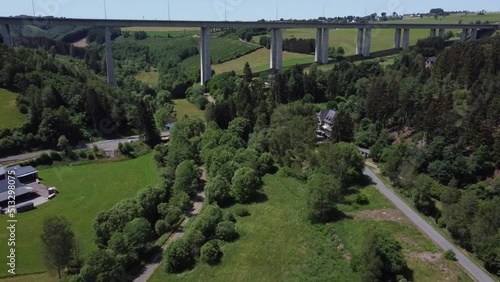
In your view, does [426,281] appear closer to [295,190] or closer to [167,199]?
[295,190]

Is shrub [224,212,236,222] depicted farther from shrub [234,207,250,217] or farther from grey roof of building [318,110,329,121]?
grey roof of building [318,110,329,121]

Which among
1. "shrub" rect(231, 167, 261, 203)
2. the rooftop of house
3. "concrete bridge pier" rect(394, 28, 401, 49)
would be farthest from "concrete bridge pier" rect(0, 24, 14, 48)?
"concrete bridge pier" rect(394, 28, 401, 49)

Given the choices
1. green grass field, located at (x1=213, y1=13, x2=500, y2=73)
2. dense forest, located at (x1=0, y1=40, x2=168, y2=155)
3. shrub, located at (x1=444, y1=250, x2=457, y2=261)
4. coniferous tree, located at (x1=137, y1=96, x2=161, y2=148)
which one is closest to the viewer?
shrub, located at (x1=444, y1=250, x2=457, y2=261)

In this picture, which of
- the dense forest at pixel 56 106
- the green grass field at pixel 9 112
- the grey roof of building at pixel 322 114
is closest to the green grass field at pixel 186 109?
the dense forest at pixel 56 106

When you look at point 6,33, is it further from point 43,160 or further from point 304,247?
point 304,247

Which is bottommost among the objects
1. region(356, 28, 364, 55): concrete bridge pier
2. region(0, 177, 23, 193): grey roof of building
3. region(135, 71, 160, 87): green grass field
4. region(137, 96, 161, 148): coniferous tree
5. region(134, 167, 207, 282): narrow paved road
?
region(134, 167, 207, 282): narrow paved road
